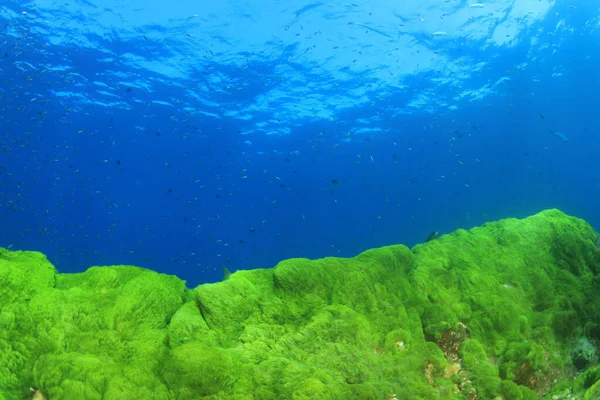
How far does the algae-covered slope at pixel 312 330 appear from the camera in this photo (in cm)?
255

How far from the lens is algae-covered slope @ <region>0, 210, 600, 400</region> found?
8.36 ft

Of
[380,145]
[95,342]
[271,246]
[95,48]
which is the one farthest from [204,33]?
[271,246]

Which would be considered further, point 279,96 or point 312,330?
point 279,96

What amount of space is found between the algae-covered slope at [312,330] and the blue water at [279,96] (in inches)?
396

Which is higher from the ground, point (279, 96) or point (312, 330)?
point (279, 96)

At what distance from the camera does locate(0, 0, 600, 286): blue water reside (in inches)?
874

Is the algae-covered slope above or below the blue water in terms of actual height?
below

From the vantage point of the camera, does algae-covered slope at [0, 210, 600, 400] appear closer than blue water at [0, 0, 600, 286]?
Yes

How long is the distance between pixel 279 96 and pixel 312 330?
29153 mm

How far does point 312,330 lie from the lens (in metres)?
3.15

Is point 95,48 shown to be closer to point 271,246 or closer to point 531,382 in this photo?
point 531,382

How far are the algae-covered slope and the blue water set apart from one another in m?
10.1

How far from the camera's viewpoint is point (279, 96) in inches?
1203

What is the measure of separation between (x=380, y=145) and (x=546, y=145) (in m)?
29.5
